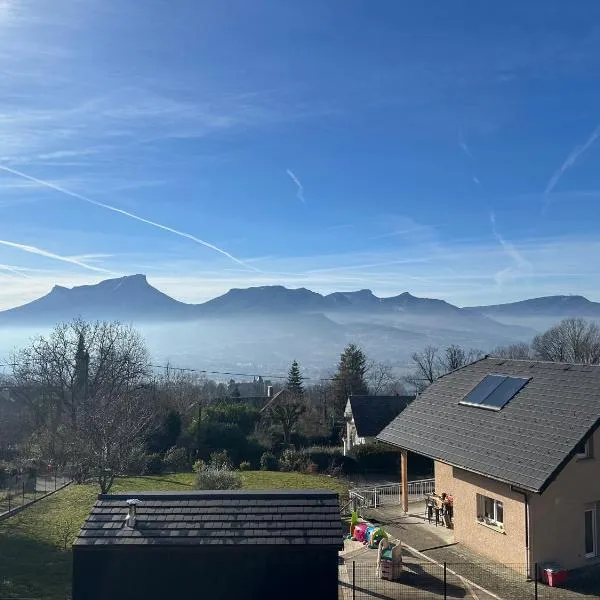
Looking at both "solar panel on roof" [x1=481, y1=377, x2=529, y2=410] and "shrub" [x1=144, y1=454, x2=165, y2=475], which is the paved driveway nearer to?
"solar panel on roof" [x1=481, y1=377, x2=529, y2=410]

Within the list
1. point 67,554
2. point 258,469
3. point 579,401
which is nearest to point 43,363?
point 258,469

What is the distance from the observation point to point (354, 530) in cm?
1920

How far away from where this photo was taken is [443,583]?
15117 mm

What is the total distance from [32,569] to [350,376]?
48216mm

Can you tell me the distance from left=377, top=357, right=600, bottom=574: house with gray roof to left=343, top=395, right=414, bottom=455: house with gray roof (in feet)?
68.0

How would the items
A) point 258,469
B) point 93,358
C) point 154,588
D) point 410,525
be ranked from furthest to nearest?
point 93,358
point 258,469
point 410,525
point 154,588

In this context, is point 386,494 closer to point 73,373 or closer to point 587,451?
point 587,451

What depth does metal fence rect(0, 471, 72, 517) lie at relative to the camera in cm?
2567

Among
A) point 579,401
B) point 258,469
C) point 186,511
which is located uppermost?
point 579,401

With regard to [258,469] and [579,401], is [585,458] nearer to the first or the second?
[579,401]

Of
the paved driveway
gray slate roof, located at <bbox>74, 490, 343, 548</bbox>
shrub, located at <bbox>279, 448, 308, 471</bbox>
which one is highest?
gray slate roof, located at <bbox>74, 490, 343, 548</bbox>

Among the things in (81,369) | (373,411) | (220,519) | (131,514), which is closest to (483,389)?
(220,519)

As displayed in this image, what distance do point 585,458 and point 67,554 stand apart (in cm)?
1583

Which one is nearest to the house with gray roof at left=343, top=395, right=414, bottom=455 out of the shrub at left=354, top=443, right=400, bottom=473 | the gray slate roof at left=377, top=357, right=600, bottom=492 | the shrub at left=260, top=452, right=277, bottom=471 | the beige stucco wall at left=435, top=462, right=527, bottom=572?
the shrub at left=354, top=443, right=400, bottom=473
